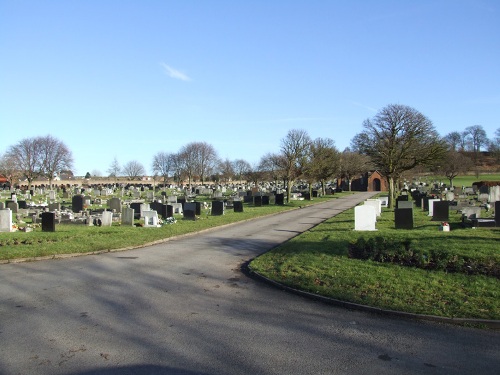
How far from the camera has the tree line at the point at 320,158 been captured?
32625 millimetres

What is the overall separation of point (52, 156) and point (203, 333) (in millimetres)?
85729

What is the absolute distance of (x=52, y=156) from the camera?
8306cm

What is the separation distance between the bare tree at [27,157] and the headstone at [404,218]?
73.9m

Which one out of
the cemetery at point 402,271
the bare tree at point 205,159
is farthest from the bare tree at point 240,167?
the cemetery at point 402,271

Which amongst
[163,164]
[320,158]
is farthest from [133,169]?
[320,158]

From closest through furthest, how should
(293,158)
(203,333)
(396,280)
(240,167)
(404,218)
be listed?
(203,333) < (396,280) < (404,218) < (293,158) < (240,167)

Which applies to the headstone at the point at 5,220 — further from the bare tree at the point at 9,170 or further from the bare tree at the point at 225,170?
the bare tree at the point at 225,170

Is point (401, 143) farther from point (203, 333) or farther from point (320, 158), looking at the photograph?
point (203, 333)

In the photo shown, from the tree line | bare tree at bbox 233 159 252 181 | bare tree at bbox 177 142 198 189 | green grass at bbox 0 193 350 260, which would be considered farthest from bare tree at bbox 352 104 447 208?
bare tree at bbox 233 159 252 181

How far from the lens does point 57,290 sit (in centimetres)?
906

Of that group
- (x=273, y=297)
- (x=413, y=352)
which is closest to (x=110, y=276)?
(x=273, y=297)

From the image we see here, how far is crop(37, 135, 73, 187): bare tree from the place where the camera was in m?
82.1

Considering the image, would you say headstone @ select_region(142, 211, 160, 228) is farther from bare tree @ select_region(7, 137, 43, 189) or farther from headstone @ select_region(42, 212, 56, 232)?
bare tree @ select_region(7, 137, 43, 189)

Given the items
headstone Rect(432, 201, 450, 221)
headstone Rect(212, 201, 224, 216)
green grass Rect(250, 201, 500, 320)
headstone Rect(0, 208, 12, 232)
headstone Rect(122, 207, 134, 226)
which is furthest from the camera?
headstone Rect(212, 201, 224, 216)
